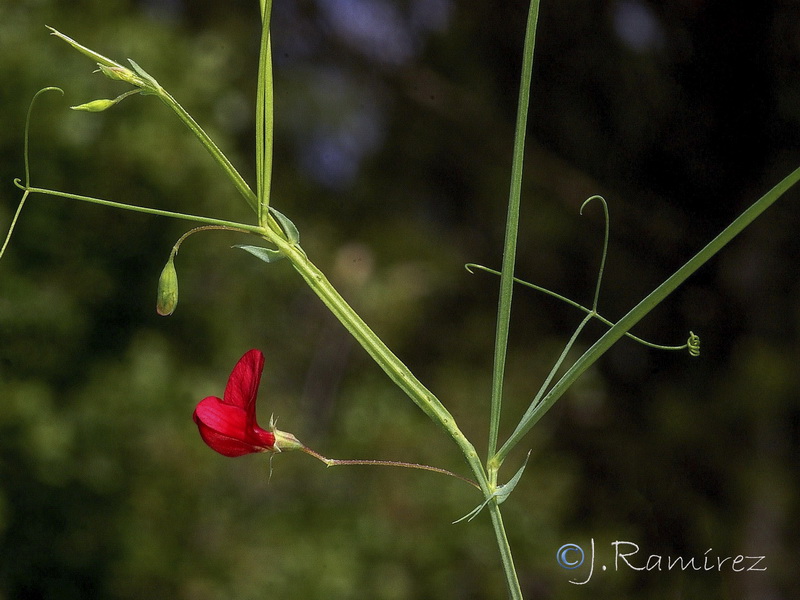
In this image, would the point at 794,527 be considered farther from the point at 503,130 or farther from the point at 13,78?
the point at 13,78

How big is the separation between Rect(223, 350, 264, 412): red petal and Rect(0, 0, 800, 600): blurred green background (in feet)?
3.46

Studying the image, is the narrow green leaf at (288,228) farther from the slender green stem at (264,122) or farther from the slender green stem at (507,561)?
the slender green stem at (507,561)

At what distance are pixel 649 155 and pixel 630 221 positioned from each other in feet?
0.50

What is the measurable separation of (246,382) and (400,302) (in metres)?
1.52

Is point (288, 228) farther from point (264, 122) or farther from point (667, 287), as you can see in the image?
point (667, 287)

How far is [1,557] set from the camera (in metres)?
1.41

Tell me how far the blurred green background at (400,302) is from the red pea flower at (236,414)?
1.05 metres

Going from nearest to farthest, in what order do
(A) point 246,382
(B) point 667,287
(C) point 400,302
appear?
(B) point 667,287, (A) point 246,382, (C) point 400,302

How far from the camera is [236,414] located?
1.38 ft

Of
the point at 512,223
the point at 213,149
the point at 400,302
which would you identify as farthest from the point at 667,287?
the point at 400,302

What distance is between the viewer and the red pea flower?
0.41 m

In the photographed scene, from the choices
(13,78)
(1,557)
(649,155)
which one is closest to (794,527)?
(649,155)

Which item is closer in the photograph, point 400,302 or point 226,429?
point 226,429

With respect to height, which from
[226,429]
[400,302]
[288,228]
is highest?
[288,228]
